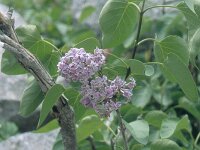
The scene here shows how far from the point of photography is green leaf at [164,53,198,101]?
138 cm

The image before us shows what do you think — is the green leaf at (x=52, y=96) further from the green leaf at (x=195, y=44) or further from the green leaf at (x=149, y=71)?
the green leaf at (x=195, y=44)

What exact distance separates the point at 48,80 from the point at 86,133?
37cm

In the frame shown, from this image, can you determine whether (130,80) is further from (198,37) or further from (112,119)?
(112,119)

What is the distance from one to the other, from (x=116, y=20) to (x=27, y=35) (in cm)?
22

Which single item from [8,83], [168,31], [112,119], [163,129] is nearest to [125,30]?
[163,129]

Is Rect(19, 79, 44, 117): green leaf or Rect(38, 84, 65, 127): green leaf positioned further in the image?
Rect(19, 79, 44, 117): green leaf

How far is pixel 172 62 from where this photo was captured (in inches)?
54.8

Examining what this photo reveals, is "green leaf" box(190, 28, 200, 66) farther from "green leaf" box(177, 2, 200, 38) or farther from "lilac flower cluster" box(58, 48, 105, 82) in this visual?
"lilac flower cluster" box(58, 48, 105, 82)

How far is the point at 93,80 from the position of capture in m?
1.28

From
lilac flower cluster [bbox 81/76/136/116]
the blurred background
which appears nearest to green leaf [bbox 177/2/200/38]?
the blurred background

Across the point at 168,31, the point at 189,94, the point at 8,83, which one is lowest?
the point at 8,83

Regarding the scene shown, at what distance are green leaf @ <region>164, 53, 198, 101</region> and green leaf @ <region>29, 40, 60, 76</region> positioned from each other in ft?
0.88

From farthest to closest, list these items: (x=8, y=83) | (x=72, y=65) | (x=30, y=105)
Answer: (x=8, y=83) < (x=30, y=105) < (x=72, y=65)

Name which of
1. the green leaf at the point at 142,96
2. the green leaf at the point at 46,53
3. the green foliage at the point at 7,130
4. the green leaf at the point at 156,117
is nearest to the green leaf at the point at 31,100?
the green leaf at the point at 46,53
